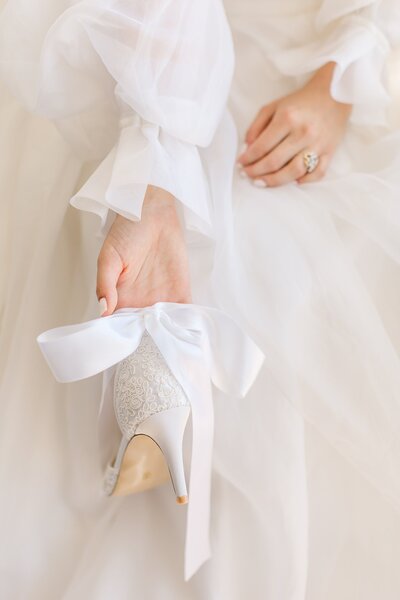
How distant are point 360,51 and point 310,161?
166 mm

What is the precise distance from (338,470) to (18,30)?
0.58 meters

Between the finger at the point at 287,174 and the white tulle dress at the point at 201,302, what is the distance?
0.02m

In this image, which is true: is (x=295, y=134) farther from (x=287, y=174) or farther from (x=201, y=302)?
(x=201, y=302)

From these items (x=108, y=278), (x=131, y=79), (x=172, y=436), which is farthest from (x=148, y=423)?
(x=131, y=79)

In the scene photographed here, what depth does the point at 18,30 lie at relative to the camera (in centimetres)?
78

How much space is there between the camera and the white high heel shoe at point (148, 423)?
709mm

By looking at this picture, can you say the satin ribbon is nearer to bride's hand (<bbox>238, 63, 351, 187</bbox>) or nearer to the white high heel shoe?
the white high heel shoe

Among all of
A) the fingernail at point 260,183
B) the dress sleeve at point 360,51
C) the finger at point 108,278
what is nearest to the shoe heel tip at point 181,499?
the finger at point 108,278

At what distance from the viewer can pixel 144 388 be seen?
2.36ft

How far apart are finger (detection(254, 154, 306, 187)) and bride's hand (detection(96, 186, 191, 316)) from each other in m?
0.16

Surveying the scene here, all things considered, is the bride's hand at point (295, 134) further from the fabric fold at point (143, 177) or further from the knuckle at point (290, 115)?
the fabric fold at point (143, 177)

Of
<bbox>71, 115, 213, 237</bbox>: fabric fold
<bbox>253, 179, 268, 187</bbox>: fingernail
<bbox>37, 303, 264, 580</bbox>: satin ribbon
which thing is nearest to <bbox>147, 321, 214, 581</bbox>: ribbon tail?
<bbox>37, 303, 264, 580</bbox>: satin ribbon

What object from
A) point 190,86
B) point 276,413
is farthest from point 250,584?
point 190,86

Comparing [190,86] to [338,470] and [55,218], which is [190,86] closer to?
[55,218]
